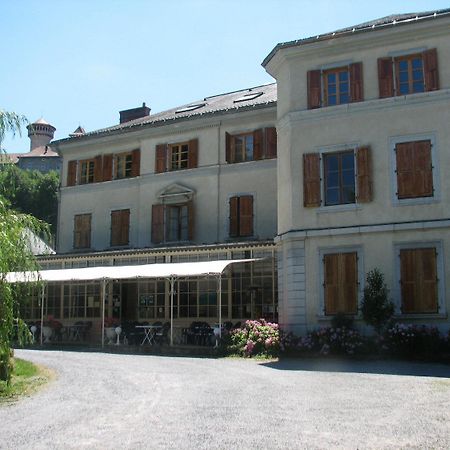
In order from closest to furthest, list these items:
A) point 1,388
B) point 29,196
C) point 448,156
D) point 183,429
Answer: point 183,429, point 1,388, point 448,156, point 29,196

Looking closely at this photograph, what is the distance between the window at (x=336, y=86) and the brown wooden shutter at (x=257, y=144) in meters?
5.12

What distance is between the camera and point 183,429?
20.7 feet

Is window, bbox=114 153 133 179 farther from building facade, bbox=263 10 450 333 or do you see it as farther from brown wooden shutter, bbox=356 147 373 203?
brown wooden shutter, bbox=356 147 373 203

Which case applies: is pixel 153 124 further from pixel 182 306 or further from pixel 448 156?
pixel 448 156

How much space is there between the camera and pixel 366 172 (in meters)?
14.9

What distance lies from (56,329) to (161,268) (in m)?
4.88

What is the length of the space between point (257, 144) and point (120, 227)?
632 centimetres

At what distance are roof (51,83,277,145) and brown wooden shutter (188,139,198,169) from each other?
890mm

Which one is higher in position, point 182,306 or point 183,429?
point 182,306

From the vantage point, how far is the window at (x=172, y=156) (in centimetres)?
2238

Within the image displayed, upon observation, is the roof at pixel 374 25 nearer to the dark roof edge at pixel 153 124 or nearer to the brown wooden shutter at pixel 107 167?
the dark roof edge at pixel 153 124

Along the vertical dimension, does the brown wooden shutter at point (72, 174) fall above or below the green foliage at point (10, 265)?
above

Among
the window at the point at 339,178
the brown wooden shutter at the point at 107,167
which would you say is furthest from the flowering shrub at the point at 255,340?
the brown wooden shutter at the point at 107,167

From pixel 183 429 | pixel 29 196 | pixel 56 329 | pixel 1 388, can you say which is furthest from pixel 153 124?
pixel 29 196
